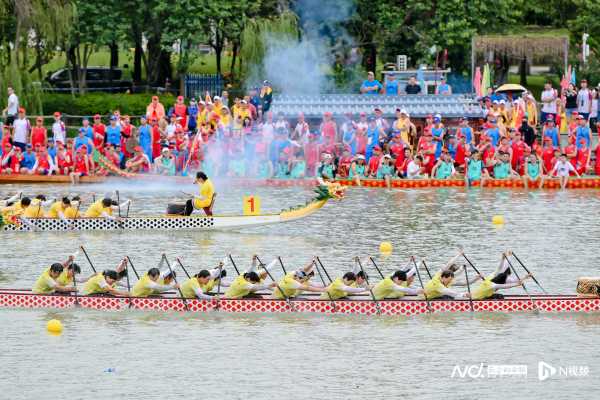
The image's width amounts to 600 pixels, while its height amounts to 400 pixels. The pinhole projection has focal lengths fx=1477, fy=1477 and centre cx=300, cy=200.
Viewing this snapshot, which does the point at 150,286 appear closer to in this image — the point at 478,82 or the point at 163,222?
the point at 163,222

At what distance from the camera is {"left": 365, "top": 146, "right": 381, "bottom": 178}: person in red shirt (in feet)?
119

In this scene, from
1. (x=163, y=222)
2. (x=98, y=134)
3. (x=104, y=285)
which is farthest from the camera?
(x=98, y=134)

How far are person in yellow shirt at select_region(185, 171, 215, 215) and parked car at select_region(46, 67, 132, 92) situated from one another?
21.8 meters

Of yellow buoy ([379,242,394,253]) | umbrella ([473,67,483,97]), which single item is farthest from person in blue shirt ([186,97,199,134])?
yellow buoy ([379,242,394,253])

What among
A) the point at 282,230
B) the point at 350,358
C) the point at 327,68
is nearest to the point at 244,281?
the point at 350,358

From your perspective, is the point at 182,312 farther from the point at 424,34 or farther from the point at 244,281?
the point at 424,34

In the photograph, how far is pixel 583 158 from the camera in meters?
36.2

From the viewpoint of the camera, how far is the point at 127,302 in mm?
22922

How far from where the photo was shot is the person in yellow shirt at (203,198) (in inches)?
1144

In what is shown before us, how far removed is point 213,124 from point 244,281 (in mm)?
14701

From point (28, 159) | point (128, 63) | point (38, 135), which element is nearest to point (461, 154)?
point (38, 135)
